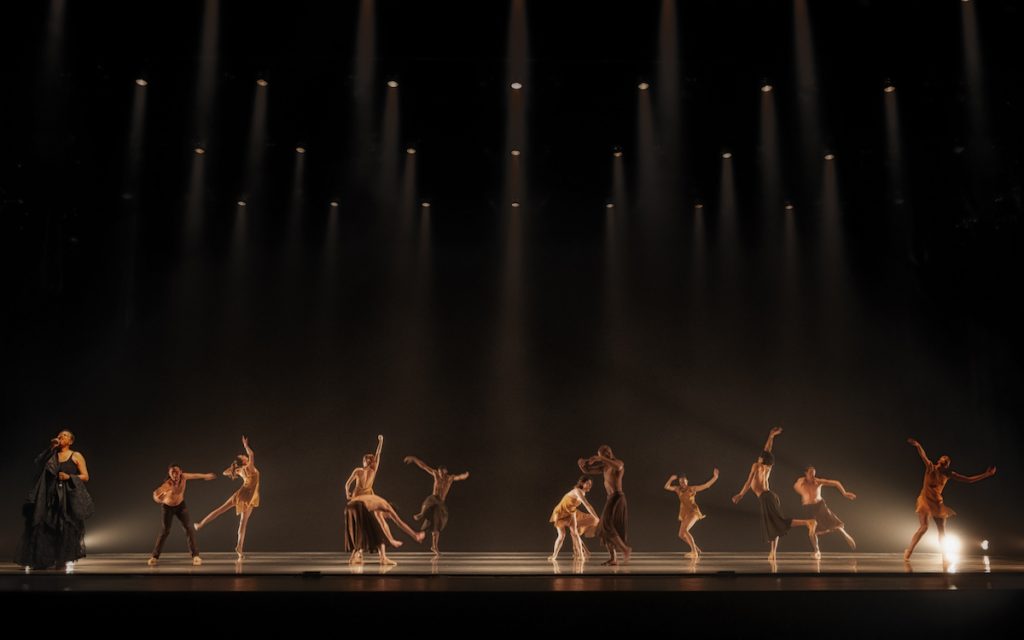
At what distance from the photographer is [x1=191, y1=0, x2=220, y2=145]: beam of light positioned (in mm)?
8823

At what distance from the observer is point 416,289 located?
12.7 meters

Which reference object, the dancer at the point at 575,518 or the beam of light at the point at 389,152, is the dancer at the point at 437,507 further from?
the beam of light at the point at 389,152

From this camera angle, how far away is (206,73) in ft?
32.8

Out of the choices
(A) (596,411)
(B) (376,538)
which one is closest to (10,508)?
(B) (376,538)

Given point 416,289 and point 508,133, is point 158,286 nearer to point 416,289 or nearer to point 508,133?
point 416,289

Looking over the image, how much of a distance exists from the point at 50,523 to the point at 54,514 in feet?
0.30

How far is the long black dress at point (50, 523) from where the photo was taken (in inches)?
316

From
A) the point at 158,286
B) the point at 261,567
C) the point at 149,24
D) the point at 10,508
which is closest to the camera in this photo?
the point at 261,567

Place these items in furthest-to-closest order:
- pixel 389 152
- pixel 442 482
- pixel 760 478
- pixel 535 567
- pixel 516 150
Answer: pixel 516 150, pixel 389 152, pixel 442 482, pixel 760 478, pixel 535 567

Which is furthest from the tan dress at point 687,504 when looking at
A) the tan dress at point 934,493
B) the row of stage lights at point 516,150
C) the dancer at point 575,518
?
the row of stage lights at point 516,150

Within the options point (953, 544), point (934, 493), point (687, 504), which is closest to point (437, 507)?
point (687, 504)

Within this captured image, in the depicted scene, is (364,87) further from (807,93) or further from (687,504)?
(687,504)

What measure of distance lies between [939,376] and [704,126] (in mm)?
5449

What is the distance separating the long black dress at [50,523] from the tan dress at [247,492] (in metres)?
2.30
